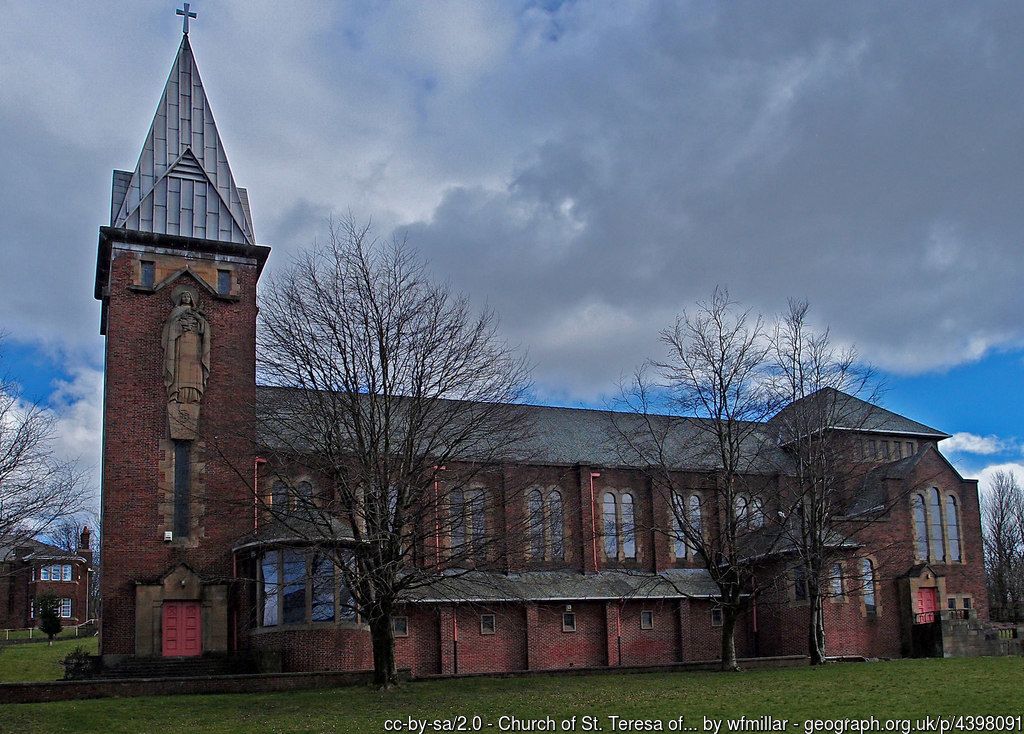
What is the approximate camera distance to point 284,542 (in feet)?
101

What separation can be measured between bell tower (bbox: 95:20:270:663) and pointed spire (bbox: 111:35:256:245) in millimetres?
52

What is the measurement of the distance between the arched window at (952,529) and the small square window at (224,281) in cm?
3144

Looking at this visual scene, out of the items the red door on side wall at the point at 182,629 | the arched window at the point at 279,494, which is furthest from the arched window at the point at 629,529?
the red door on side wall at the point at 182,629

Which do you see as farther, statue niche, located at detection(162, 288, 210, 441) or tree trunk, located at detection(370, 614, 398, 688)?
statue niche, located at detection(162, 288, 210, 441)

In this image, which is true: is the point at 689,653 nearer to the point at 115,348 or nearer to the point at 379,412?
the point at 379,412

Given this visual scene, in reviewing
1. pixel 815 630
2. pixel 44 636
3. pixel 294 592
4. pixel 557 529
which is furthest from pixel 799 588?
pixel 44 636

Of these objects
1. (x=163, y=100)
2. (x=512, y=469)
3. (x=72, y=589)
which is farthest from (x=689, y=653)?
(x=72, y=589)

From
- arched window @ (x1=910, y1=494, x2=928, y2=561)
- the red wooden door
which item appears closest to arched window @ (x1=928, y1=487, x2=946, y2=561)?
arched window @ (x1=910, y1=494, x2=928, y2=561)

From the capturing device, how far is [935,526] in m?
44.6

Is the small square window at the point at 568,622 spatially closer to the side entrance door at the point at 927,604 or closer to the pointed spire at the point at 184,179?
the side entrance door at the point at 927,604

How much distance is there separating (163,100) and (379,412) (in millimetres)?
18985

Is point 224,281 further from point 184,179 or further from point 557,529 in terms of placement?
point 557,529

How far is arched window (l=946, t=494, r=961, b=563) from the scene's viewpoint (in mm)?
44656

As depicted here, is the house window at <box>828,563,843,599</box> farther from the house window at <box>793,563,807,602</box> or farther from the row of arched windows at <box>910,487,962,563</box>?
the row of arched windows at <box>910,487,962,563</box>
